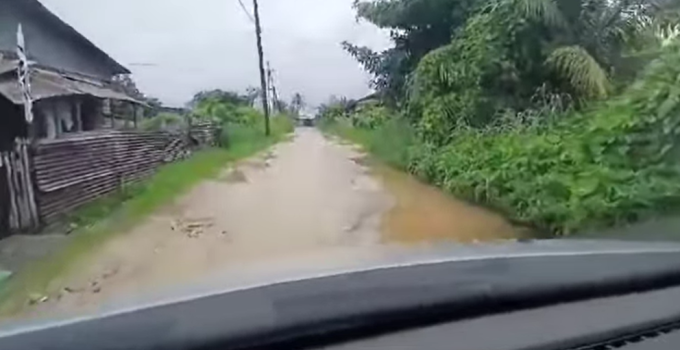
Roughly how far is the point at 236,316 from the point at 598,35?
2.10 meters

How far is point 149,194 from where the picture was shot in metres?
2.37

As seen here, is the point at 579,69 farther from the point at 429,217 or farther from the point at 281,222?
the point at 281,222

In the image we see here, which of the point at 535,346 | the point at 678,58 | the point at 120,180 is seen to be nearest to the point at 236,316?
the point at 535,346

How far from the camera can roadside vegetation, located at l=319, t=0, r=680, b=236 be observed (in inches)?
92.9

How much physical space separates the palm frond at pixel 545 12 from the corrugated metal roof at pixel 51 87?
170 centimetres

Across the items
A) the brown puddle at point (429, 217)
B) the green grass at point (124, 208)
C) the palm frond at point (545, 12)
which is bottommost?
the brown puddle at point (429, 217)

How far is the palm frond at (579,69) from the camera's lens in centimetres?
259

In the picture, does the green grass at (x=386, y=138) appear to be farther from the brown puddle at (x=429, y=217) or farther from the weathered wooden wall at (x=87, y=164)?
the weathered wooden wall at (x=87, y=164)

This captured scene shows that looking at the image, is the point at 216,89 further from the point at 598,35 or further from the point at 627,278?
the point at 598,35

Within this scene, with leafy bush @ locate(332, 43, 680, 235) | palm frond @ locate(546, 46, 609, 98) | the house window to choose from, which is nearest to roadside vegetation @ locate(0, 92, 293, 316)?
the house window

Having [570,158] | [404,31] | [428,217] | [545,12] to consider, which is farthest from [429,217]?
[570,158]

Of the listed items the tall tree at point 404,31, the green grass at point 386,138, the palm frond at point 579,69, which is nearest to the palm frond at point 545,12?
the palm frond at point 579,69

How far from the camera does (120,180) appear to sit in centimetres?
223

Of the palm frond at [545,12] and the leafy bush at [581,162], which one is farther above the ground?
the palm frond at [545,12]
